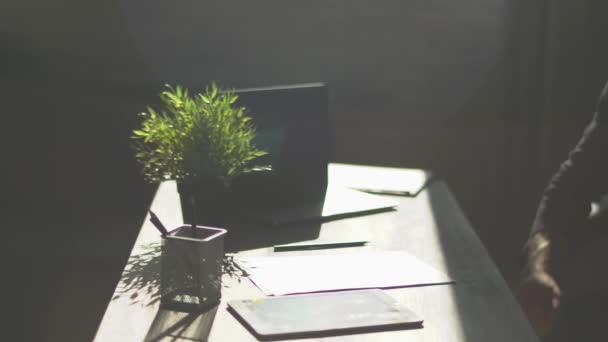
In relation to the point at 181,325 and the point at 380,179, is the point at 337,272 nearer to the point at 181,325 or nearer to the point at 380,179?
the point at 181,325

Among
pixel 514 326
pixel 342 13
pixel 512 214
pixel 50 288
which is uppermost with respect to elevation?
pixel 342 13

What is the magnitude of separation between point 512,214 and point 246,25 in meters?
1.25

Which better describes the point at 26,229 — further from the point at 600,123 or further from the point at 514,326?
the point at 514,326

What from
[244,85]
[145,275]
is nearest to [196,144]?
[145,275]

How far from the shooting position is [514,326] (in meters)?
0.95

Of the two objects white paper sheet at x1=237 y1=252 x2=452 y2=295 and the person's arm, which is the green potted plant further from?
the person's arm

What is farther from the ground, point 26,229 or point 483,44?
point 483,44

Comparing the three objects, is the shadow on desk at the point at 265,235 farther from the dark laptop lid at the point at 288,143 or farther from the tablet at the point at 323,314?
the tablet at the point at 323,314

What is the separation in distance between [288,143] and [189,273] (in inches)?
22.6

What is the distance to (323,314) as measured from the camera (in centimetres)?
97

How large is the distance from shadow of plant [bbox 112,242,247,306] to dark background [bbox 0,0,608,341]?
62.5 inches

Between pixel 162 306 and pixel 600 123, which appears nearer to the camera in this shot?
pixel 162 306

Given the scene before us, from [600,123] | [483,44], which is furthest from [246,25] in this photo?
[600,123]

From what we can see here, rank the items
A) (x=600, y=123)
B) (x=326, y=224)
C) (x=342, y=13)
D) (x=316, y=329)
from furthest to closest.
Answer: (x=342, y=13) → (x=600, y=123) → (x=326, y=224) → (x=316, y=329)
